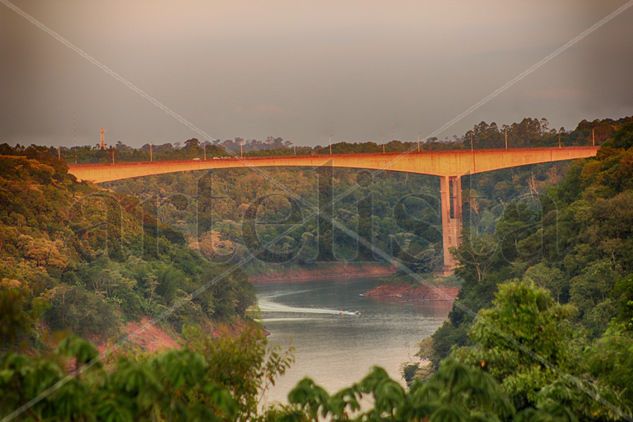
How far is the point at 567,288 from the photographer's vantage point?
27703mm

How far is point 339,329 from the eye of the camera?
33.4 metres

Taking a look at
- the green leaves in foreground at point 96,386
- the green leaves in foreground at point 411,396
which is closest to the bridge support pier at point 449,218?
the green leaves in foreground at point 411,396

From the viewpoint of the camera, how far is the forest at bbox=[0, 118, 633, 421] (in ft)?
31.2

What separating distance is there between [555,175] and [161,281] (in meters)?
26.3

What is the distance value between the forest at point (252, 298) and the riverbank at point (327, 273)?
2.03 meters

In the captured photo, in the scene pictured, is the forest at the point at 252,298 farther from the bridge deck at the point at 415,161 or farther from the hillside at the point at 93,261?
the bridge deck at the point at 415,161

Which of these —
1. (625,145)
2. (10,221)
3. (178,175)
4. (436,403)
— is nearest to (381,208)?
(178,175)

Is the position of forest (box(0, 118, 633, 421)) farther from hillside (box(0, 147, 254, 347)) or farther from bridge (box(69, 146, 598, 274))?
bridge (box(69, 146, 598, 274))

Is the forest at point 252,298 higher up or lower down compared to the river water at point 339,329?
higher up

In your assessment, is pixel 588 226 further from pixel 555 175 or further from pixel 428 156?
pixel 555 175

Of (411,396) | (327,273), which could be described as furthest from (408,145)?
(411,396)

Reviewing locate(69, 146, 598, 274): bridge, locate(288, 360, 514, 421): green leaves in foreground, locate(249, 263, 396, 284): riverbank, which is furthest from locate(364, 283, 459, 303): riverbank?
locate(288, 360, 514, 421): green leaves in foreground

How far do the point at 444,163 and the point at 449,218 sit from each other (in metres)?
1.97

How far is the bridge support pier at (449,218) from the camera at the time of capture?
1828 inches
